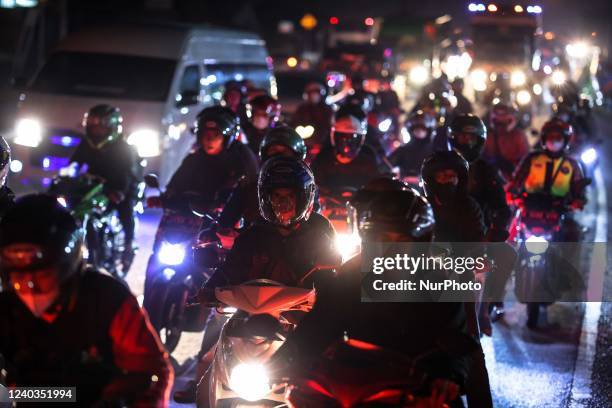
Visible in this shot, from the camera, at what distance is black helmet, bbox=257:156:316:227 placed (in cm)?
564

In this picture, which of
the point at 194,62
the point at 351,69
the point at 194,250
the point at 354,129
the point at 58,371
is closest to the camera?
the point at 58,371

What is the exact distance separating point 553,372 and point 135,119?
25.9 ft

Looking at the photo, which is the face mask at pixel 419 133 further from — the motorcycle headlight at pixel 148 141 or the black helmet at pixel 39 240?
the black helmet at pixel 39 240

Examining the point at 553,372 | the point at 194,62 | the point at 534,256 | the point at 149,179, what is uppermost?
the point at 194,62

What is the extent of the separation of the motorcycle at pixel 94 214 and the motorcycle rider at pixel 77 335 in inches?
191

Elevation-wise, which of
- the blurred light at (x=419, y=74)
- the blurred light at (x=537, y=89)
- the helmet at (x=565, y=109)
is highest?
the blurred light at (x=419, y=74)

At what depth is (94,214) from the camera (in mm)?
9180

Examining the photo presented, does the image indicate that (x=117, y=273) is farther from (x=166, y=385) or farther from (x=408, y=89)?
(x=408, y=89)

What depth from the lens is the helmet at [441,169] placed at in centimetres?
677

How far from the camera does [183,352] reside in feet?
26.9

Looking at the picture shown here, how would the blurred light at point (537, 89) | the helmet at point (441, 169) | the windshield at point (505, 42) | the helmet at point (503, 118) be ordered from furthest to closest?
the windshield at point (505, 42)
the blurred light at point (537, 89)
the helmet at point (503, 118)
the helmet at point (441, 169)

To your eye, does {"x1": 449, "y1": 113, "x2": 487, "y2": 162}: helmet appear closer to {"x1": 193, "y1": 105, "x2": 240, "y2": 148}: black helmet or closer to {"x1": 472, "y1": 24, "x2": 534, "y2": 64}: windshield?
{"x1": 193, "y1": 105, "x2": 240, "y2": 148}: black helmet

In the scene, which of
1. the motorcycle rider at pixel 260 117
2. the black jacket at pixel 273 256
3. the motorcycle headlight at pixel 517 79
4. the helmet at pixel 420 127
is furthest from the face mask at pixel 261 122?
the motorcycle headlight at pixel 517 79

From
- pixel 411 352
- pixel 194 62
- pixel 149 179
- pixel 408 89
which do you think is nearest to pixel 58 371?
pixel 411 352
